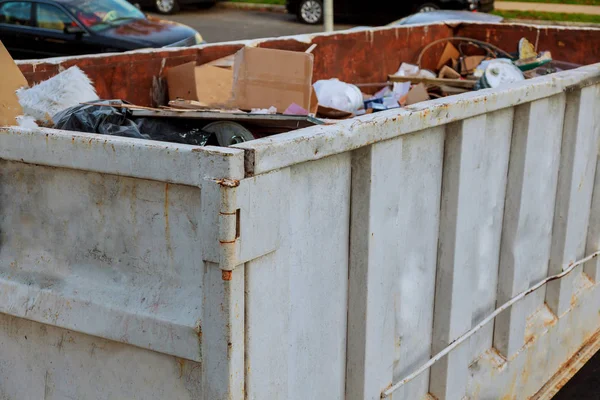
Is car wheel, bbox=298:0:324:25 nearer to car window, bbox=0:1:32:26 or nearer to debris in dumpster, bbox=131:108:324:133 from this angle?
car window, bbox=0:1:32:26

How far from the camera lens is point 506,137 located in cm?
301

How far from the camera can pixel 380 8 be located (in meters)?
19.0

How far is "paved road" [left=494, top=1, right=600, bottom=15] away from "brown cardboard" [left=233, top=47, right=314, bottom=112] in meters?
17.3

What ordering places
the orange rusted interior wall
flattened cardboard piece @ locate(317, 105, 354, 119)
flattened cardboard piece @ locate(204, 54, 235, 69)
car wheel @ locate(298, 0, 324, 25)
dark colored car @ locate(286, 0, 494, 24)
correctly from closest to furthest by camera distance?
1. the orange rusted interior wall
2. flattened cardboard piece @ locate(204, 54, 235, 69)
3. flattened cardboard piece @ locate(317, 105, 354, 119)
4. dark colored car @ locate(286, 0, 494, 24)
5. car wheel @ locate(298, 0, 324, 25)

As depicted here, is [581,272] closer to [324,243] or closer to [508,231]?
[508,231]

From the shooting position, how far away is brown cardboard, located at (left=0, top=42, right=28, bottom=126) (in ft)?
8.05

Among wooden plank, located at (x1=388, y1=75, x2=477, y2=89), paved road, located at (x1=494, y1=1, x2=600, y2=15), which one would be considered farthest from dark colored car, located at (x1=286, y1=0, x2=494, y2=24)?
wooden plank, located at (x1=388, y1=75, x2=477, y2=89)

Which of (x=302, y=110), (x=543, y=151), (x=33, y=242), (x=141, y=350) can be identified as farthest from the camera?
(x=302, y=110)

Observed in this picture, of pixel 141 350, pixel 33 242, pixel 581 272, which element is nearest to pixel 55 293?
pixel 33 242

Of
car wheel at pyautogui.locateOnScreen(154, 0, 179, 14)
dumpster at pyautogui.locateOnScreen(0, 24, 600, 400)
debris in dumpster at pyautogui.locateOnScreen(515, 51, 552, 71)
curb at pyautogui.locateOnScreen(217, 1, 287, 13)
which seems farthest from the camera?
curb at pyautogui.locateOnScreen(217, 1, 287, 13)

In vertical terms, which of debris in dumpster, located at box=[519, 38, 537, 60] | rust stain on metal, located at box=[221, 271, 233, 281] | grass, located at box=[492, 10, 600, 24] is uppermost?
debris in dumpster, located at box=[519, 38, 537, 60]

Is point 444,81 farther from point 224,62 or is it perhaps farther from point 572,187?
point 572,187

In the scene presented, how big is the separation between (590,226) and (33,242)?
Answer: 265cm

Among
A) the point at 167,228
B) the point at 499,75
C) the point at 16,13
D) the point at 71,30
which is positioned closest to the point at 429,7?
the point at 71,30
